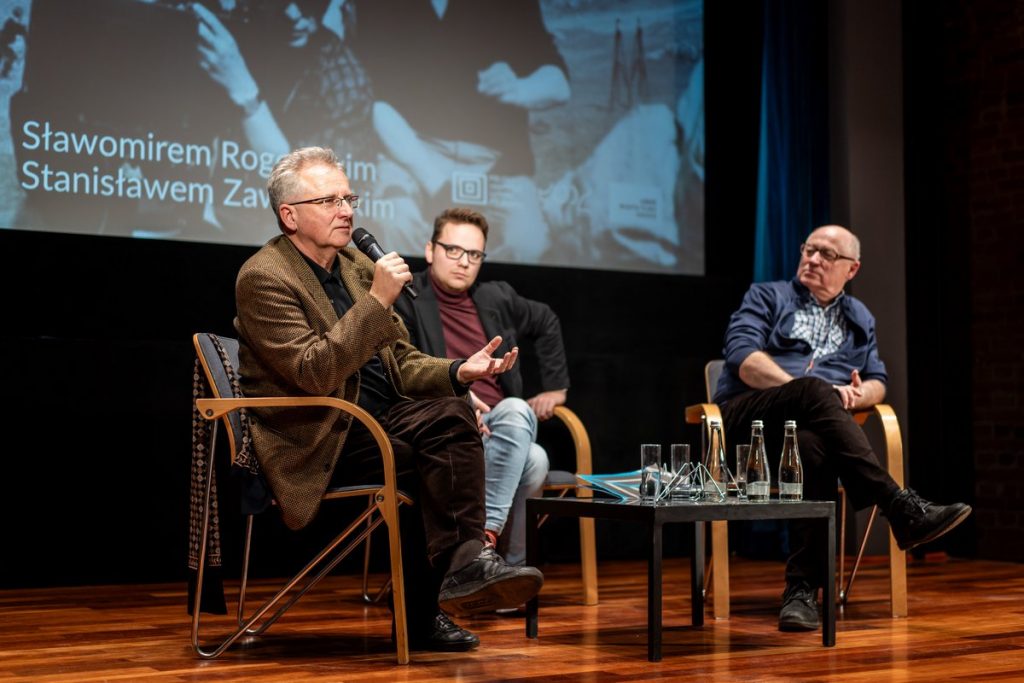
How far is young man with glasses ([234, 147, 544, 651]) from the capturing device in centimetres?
277

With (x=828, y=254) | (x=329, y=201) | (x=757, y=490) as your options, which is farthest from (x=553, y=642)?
(x=828, y=254)

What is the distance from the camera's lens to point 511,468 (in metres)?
3.60

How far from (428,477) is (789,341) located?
162 centimetres

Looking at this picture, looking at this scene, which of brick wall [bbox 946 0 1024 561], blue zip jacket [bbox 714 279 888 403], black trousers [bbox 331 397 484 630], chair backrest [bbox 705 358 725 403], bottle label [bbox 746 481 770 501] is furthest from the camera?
brick wall [bbox 946 0 1024 561]

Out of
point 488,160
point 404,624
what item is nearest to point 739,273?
point 488,160

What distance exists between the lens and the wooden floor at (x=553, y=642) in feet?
8.94

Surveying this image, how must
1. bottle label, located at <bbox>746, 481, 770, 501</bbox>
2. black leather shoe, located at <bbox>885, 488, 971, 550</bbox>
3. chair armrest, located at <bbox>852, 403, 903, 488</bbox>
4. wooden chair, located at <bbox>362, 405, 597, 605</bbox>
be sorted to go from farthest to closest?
wooden chair, located at <bbox>362, 405, 597, 605</bbox> → chair armrest, located at <bbox>852, 403, 903, 488</bbox> → black leather shoe, located at <bbox>885, 488, 971, 550</bbox> → bottle label, located at <bbox>746, 481, 770, 501</bbox>

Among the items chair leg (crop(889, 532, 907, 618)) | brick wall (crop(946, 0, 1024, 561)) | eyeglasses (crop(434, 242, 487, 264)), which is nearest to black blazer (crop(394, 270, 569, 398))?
eyeglasses (crop(434, 242, 487, 264))

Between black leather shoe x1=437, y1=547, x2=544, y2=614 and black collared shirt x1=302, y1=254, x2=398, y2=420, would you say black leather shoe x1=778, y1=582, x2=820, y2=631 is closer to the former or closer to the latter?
black leather shoe x1=437, y1=547, x2=544, y2=614

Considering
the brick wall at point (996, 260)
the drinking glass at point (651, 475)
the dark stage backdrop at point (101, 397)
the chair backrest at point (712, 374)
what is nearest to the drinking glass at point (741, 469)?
the drinking glass at point (651, 475)

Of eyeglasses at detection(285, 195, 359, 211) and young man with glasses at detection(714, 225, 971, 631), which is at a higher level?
eyeglasses at detection(285, 195, 359, 211)

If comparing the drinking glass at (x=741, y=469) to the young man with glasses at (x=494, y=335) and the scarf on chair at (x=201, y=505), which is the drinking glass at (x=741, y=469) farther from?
the scarf on chair at (x=201, y=505)

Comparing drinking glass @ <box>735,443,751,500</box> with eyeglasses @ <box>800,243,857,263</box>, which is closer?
drinking glass @ <box>735,443,751,500</box>

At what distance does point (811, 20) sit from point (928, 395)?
5.38ft
